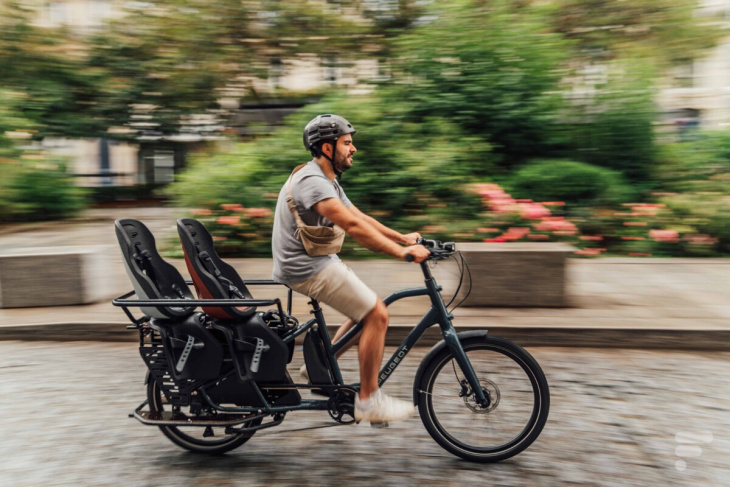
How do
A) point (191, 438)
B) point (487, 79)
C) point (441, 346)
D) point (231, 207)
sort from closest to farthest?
point (441, 346) → point (191, 438) → point (231, 207) → point (487, 79)

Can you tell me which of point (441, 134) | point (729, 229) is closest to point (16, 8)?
point (441, 134)

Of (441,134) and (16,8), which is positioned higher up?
(16,8)

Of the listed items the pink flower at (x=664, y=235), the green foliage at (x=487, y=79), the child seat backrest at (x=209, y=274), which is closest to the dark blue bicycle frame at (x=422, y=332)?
the child seat backrest at (x=209, y=274)

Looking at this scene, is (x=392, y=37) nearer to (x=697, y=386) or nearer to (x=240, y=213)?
(x=240, y=213)

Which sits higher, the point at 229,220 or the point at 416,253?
the point at 416,253

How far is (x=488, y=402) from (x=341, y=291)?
1.03 meters

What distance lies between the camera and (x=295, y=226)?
3.88 m

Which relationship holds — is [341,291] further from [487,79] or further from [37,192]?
[37,192]

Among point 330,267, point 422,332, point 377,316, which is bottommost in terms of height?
point 422,332

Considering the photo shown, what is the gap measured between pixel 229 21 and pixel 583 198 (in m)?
7.44

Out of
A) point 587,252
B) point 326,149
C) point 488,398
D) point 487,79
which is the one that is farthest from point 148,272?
point 487,79

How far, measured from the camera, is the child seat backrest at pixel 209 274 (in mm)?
3957

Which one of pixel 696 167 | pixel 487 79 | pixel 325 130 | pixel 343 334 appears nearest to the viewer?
pixel 325 130

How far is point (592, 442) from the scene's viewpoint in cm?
424
